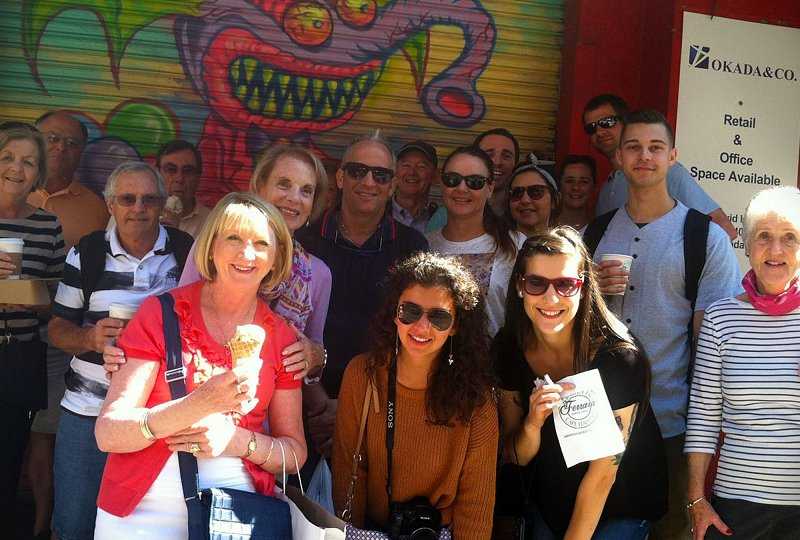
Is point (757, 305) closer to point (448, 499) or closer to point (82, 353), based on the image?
point (448, 499)

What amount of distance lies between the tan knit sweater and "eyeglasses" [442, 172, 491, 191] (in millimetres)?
1339

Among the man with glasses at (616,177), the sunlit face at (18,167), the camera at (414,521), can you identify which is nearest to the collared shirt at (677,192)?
the man with glasses at (616,177)

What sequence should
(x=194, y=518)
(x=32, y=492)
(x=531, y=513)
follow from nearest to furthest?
(x=194, y=518), (x=531, y=513), (x=32, y=492)

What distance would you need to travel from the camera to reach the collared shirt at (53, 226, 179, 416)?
3521mm

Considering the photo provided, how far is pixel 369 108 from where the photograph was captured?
5930 millimetres

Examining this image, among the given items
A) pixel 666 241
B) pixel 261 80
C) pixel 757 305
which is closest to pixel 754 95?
pixel 666 241

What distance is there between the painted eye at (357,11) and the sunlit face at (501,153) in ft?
4.31

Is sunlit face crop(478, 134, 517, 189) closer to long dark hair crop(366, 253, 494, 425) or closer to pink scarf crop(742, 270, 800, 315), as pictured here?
long dark hair crop(366, 253, 494, 425)

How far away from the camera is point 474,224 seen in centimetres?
427

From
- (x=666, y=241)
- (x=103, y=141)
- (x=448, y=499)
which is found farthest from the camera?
(x=103, y=141)

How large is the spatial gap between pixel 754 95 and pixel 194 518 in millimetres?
4984

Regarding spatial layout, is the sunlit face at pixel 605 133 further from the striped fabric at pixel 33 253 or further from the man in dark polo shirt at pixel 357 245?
the striped fabric at pixel 33 253

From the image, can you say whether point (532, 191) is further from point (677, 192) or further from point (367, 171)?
point (367, 171)

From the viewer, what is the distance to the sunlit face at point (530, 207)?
181 inches
